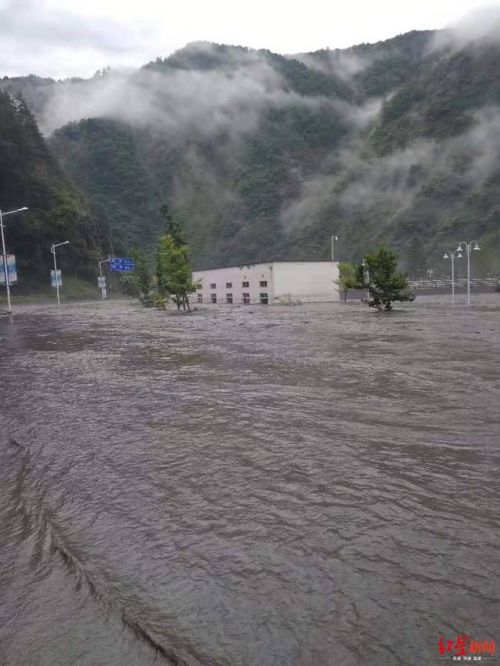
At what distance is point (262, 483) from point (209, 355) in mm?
12141

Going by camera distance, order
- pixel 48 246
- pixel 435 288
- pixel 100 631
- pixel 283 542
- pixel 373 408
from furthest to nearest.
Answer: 1. pixel 48 246
2. pixel 435 288
3. pixel 373 408
4. pixel 283 542
5. pixel 100 631

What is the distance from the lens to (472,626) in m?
3.53

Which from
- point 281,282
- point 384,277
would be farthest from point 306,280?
point 384,277

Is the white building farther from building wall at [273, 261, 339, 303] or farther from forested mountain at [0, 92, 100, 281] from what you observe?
forested mountain at [0, 92, 100, 281]

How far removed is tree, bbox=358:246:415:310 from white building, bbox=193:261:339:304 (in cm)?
2309

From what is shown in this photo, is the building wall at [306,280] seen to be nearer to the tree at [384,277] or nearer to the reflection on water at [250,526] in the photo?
the tree at [384,277]

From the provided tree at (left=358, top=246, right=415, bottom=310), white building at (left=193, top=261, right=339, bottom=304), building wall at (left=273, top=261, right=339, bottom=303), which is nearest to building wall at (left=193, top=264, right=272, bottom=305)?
white building at (left=193, top=261, right=339, bottom=304)

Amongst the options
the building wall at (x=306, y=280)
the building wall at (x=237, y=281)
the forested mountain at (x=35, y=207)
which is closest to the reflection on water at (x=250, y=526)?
the building wall at (x=306, y=280)

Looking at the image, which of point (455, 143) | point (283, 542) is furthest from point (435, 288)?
point (455, 143)

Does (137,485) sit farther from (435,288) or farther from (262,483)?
(435,288)

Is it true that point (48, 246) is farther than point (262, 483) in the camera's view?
Yes

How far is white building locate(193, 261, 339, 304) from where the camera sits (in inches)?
2815

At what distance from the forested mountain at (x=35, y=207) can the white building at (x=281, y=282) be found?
44.9 m

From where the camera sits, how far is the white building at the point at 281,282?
2815 inches
